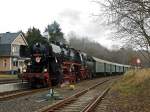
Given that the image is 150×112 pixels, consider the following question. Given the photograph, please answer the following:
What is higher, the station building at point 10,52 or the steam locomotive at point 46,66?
the station building at point 10,52

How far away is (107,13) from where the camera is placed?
16.5 meters

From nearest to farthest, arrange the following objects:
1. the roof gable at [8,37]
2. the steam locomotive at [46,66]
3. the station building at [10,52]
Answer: the steam locomotive at [46,66]
the station building at [10,52]
the roof gable at [8,37]

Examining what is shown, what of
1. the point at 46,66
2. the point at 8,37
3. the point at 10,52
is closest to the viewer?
the point at 46,66

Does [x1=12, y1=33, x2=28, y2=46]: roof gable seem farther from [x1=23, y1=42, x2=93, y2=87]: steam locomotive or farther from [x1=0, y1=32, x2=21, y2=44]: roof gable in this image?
[x1=23, y1=42, x2=93, y2=87]: steam locomotive

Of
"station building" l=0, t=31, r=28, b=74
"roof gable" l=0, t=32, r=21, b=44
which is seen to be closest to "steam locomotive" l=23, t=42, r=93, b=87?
"station building" l=0, t=31, r=28, b=74

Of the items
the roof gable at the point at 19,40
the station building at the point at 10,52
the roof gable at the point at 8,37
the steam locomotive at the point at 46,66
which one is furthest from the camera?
the roof gable at the point at 19,40

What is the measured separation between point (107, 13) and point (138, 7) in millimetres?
2197

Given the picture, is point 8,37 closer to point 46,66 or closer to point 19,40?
point 19,40

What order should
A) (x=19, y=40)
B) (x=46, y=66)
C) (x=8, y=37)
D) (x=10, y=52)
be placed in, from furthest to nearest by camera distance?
(x=19, y=40) → (x=8, y=37) → (x=10, y=52) → (x=46, y=66)

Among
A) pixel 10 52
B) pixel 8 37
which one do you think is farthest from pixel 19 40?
pixel 10 52

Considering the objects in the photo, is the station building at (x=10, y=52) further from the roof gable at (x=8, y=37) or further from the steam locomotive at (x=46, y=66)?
the steam locomotive at (x=46, y=66)

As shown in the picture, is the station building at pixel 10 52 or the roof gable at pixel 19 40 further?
the roof gable at pixel 19 40

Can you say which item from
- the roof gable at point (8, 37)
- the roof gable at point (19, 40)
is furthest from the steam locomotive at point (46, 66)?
the roof gable at point (19, 40)

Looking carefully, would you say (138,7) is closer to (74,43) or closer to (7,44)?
(7,44)
